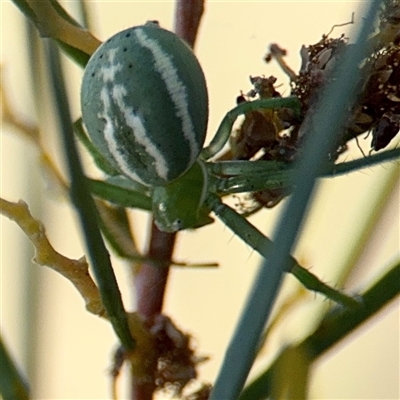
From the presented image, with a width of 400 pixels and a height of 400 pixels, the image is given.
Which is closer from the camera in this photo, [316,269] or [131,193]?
[131,193]

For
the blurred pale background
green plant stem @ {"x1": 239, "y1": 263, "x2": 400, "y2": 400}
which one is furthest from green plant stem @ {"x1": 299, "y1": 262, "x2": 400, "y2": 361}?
the blurred pale background

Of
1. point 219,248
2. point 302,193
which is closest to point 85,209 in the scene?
point 302,193

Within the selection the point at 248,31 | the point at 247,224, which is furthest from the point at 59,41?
the point at 248,31

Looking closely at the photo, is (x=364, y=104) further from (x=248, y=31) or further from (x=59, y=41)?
(x=248, y=31)

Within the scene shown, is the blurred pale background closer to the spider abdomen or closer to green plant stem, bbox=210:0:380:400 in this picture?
the spider abdomen

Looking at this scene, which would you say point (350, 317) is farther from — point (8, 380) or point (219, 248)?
point (219, 248)

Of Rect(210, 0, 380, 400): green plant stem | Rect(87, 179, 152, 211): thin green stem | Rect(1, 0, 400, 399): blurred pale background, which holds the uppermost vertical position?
Rect(210, 0, 380, 400): green plant stem
